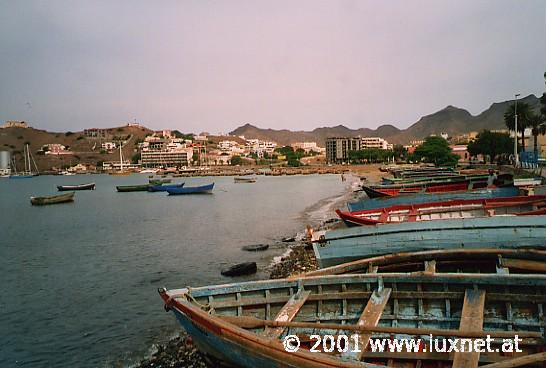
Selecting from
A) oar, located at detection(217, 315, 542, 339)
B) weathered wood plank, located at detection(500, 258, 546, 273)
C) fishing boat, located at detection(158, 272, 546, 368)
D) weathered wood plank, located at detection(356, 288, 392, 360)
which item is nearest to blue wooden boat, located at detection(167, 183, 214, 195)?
fishing boat, located at detection(158, 272, 546, 368)

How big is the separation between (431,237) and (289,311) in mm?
6954

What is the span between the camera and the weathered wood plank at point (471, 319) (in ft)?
20.4

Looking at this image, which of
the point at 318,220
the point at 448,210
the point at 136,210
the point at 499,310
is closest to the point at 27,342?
the point at 499,310

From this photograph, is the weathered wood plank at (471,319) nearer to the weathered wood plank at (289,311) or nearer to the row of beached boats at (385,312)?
the row of beached boats at (385,312)

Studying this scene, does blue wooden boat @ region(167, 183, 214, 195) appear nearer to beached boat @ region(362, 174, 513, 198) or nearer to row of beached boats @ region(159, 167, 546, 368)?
beached boat @ region(362, 174, 513, 198)

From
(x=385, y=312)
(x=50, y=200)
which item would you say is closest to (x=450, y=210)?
(x=385, y=312)

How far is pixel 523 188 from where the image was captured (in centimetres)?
2303

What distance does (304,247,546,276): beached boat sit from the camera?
32.2ft

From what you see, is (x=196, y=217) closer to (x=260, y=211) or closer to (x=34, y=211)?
(x=260, y=211)

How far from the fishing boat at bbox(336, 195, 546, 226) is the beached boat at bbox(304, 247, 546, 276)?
21.6ft

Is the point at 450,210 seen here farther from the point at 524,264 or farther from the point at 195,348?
the point at 195,348

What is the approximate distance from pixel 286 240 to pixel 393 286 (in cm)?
2253

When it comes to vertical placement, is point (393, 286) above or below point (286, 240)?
above

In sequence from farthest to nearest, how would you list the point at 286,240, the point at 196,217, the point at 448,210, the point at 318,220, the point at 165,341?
the point at 196,217 < the point at 318,220 < the point at 286,240 < the point at 448,210 < the point at 165,341
